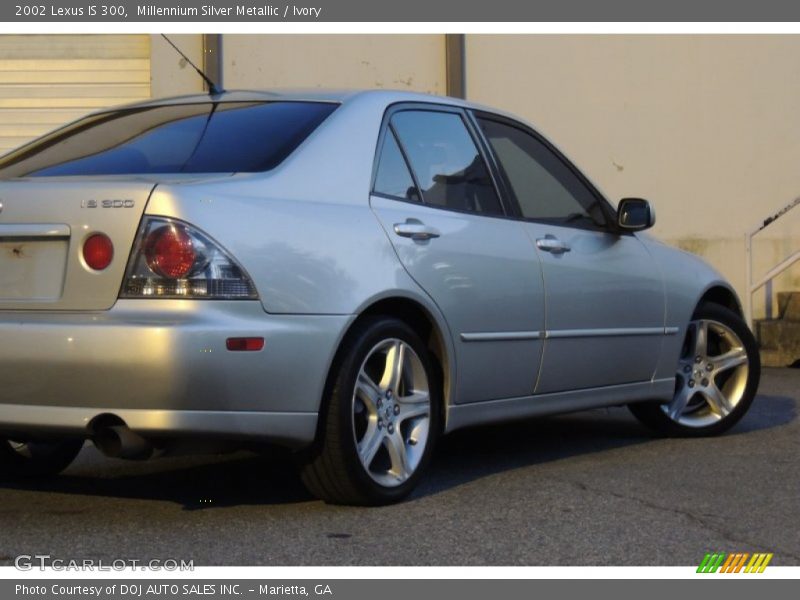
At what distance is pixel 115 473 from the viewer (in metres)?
6.31

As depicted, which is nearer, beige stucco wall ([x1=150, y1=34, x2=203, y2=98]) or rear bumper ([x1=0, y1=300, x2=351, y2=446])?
rear bumper ([x1=0, y1=300, x2=351, y2=446])

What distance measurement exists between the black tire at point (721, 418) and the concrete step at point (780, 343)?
4.27m

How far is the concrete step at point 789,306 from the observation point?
12531 millimetres

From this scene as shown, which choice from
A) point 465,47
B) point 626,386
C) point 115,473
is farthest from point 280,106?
point 465,47

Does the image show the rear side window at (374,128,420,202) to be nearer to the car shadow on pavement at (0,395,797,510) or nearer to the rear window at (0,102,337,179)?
the rear window at (0,102,337,179)

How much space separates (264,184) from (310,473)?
39.8 inches

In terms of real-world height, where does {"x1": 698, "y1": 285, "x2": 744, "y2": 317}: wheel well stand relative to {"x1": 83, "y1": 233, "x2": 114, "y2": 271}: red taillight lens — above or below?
below

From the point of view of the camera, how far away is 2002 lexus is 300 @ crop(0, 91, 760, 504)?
4.73 meters

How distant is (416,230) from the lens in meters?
5.52

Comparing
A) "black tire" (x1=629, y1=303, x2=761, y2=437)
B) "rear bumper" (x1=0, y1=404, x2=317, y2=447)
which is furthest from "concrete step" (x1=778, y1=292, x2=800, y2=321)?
"rear bumper" (x1=0, y1=404, x2=317, y2=447)

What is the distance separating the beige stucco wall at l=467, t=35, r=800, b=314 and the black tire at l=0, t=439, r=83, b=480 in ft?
24.2

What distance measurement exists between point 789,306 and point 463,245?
752cm

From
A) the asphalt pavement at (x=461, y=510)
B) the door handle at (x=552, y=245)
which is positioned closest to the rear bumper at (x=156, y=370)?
the asphalt pavement at (x=461, y=510)

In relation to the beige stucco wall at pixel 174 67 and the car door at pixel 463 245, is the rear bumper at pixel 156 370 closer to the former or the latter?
the car door at pixel 463 245
